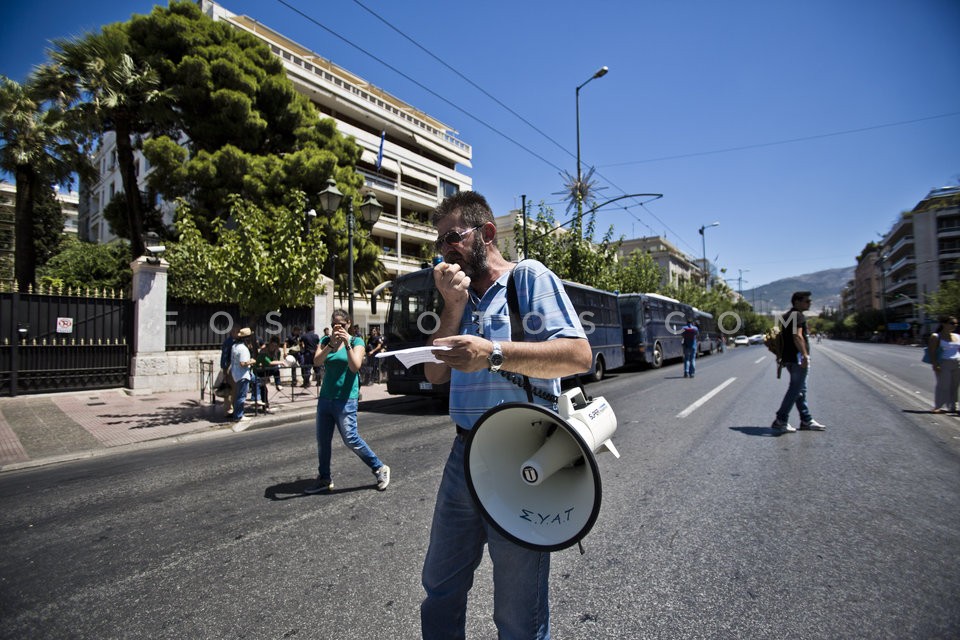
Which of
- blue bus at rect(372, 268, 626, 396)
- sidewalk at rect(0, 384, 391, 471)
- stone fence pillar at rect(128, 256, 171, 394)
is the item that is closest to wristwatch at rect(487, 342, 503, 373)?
sidewalk at rect(0, 384, 391, 471)

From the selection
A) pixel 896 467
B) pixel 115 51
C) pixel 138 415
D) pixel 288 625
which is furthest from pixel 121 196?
pixel 896 467

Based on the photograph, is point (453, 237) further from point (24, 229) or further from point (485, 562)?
point (24, 229)

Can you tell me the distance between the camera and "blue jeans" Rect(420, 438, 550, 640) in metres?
1.47

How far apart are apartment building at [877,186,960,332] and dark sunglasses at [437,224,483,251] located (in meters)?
74.8

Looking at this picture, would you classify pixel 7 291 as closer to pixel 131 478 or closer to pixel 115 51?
pixel 115 51

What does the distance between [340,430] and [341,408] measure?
0.68 feet

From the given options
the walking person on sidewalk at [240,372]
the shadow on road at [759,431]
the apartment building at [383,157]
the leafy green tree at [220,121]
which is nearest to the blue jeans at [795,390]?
the shadow on road at [759,431]

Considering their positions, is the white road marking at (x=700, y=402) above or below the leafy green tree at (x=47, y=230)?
below

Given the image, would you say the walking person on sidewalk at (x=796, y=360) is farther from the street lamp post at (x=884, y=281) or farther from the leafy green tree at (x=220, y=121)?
the street lamp post at (x=884, y=281)

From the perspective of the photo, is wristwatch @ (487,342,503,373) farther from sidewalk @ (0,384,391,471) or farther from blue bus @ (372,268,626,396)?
blue bus @ (372,268,626,396)

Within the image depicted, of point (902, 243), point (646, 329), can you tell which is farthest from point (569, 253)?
point (902, 243)

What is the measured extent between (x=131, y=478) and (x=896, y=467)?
831 centimetres

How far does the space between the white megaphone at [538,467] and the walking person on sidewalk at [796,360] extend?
249 inches

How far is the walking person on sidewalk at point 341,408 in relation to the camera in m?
4.51
